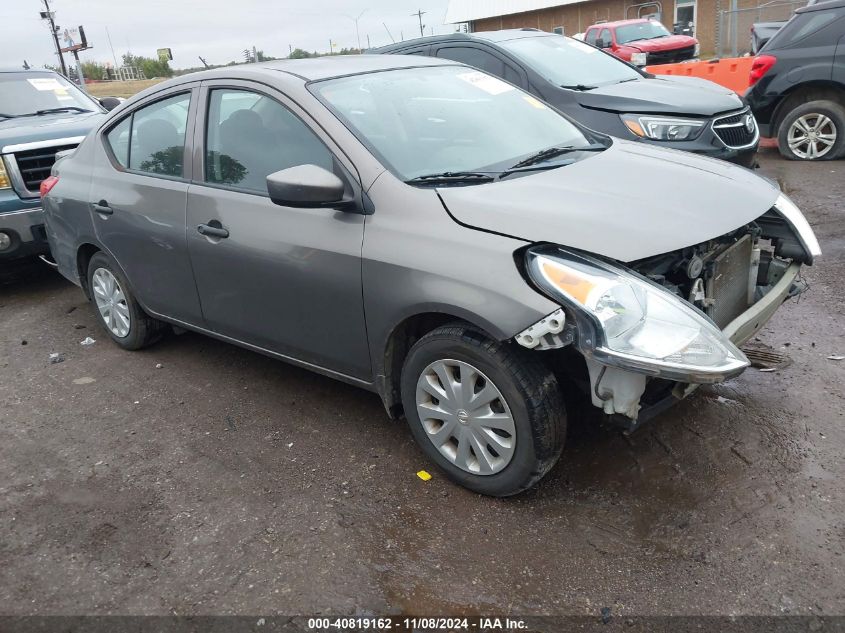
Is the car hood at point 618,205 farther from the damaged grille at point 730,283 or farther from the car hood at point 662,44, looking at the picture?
the car hood at point 662,44

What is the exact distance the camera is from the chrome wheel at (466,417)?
9.58 feet

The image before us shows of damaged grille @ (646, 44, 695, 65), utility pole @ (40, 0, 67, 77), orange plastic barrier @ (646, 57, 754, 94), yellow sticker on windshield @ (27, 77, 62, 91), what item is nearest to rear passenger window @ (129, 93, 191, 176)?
yellow sticker on windshield @ (27, 77, 62, 91)

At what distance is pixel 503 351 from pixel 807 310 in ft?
9.52

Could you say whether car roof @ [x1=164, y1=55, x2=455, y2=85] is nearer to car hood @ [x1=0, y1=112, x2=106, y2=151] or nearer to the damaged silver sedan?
the damaged silver sedan

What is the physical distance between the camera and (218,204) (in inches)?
149

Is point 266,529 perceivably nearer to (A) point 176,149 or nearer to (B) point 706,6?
(A) point 176,149

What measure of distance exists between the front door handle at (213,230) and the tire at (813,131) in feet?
25.1

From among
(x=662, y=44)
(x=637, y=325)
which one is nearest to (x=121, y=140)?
(x=637, y=325)

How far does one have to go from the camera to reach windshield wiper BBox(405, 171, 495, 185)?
3.18m

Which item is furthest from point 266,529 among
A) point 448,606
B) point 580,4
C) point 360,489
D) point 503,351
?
point 580,4

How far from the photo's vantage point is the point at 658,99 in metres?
6.55

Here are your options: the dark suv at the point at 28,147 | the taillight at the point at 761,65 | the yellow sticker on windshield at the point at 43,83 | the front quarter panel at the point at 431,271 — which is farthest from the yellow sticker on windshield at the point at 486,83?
the taillight at the point at 761,65

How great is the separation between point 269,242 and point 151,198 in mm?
1122

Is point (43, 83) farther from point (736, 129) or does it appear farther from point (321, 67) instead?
point (736, 129)
